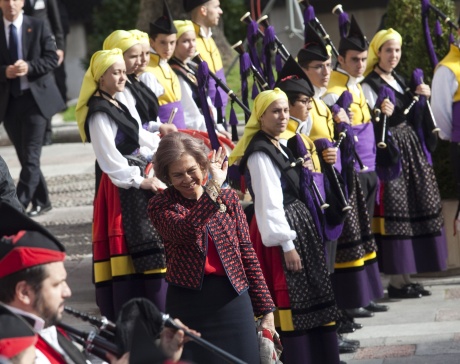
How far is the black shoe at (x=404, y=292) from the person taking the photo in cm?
935

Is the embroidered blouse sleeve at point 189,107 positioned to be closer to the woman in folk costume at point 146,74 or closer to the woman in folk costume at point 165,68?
the woman in folk costume at point 165,68

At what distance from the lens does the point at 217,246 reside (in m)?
5.75

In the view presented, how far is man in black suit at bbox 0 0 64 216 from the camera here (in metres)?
10.8

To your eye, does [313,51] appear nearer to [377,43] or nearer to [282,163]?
[377,43]

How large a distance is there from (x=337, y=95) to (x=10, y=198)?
3243 millimetres

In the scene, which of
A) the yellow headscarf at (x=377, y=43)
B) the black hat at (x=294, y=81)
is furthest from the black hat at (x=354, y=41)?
the black hat at (x=294, y=81)

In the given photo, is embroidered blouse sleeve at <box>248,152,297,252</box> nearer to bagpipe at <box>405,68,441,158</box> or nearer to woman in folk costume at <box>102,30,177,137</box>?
woman in folk costume at <box>102,30,177,137</box>

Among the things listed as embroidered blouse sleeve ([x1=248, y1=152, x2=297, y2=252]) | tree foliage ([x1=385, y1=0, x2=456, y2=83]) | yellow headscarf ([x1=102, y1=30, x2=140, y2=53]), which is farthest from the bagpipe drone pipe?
embroidered blouse sleeve ([x1=248, y1=152, x2=297, y2=252])

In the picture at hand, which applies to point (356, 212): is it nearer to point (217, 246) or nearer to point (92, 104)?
point (92, 104)

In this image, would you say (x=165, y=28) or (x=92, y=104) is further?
(x=165, y=28)

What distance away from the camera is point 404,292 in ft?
30.8

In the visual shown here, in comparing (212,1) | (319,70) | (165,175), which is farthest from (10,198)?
(212,1)

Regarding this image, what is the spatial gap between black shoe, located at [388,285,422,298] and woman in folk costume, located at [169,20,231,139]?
67.9 inches

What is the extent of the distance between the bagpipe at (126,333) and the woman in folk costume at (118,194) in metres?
3.13
